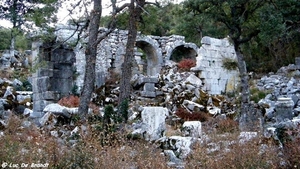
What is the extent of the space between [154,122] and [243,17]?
19.2 ft

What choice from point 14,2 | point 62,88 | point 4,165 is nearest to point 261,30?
point 62,88

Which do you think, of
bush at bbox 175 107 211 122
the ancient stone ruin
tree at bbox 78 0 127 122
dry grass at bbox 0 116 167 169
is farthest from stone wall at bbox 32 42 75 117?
dry grass at bbox 0 116 167 169

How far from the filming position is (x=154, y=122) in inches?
332

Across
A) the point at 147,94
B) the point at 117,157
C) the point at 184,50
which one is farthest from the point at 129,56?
the point at 184,50

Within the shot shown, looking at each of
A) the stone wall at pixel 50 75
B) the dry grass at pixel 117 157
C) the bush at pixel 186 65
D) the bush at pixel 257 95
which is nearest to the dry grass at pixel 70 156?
the dry grass at pixel 117 157

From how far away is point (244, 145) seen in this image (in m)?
5.30

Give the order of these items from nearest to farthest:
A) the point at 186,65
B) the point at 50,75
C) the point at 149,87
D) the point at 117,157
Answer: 1. the point at 117,157
2. the point at 50,75
3. the point at 149,87
4. the point at 186,65

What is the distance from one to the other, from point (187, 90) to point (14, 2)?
6.94 meters

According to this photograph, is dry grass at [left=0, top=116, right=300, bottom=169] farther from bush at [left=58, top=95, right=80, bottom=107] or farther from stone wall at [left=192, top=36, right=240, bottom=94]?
stone wall at [left=192, top=36, right=240, bottom=94]

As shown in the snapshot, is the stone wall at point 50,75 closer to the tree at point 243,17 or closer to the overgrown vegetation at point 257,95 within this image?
the tree at point 243,17

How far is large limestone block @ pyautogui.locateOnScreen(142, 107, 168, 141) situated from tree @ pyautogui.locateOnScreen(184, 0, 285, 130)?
4.10 meters

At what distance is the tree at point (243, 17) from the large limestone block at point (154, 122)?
4.10 meters

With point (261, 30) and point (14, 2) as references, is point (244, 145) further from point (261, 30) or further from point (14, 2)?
point (14, 2)

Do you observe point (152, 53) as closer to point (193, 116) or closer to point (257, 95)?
point (257, 95)
